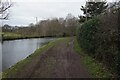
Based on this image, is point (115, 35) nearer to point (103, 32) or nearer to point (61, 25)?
point (103, 32)

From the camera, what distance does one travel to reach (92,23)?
16.1 metres

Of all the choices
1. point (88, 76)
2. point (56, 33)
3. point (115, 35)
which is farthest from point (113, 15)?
point (56, 33)

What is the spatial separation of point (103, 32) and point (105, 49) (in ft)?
4.54

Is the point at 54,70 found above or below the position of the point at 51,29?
below

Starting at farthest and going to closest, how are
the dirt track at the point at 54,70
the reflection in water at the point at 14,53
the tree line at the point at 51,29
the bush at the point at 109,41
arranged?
the tree line at the point at 51,29 < the reflection in water at the point at 14,53 < the dirt track at the point at 54,70 < the bush at the point at 109,41

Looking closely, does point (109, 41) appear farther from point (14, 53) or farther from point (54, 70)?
Answer: point (14, 53)

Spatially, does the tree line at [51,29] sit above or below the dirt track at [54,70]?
above

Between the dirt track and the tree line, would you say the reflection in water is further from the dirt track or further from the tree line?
the tree line

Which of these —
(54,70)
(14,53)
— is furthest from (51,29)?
(54,70)

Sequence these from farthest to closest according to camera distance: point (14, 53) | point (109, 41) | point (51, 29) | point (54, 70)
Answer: point (51, 29)
point (14, 53)
point (54, 70)
point (109, 41)

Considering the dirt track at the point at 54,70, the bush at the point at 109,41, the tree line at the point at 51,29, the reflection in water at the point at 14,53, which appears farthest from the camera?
the tree line at the point at 51,29

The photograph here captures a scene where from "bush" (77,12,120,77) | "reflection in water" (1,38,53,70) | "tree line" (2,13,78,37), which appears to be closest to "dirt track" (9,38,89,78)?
"bush" (77,12,120,77)

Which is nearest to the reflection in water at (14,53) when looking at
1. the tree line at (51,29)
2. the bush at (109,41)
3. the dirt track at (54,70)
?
the dirt track at (54,70)

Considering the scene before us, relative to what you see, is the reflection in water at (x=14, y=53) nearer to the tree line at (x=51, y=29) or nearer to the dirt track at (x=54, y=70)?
the dirt track at (x=54, y=70)
